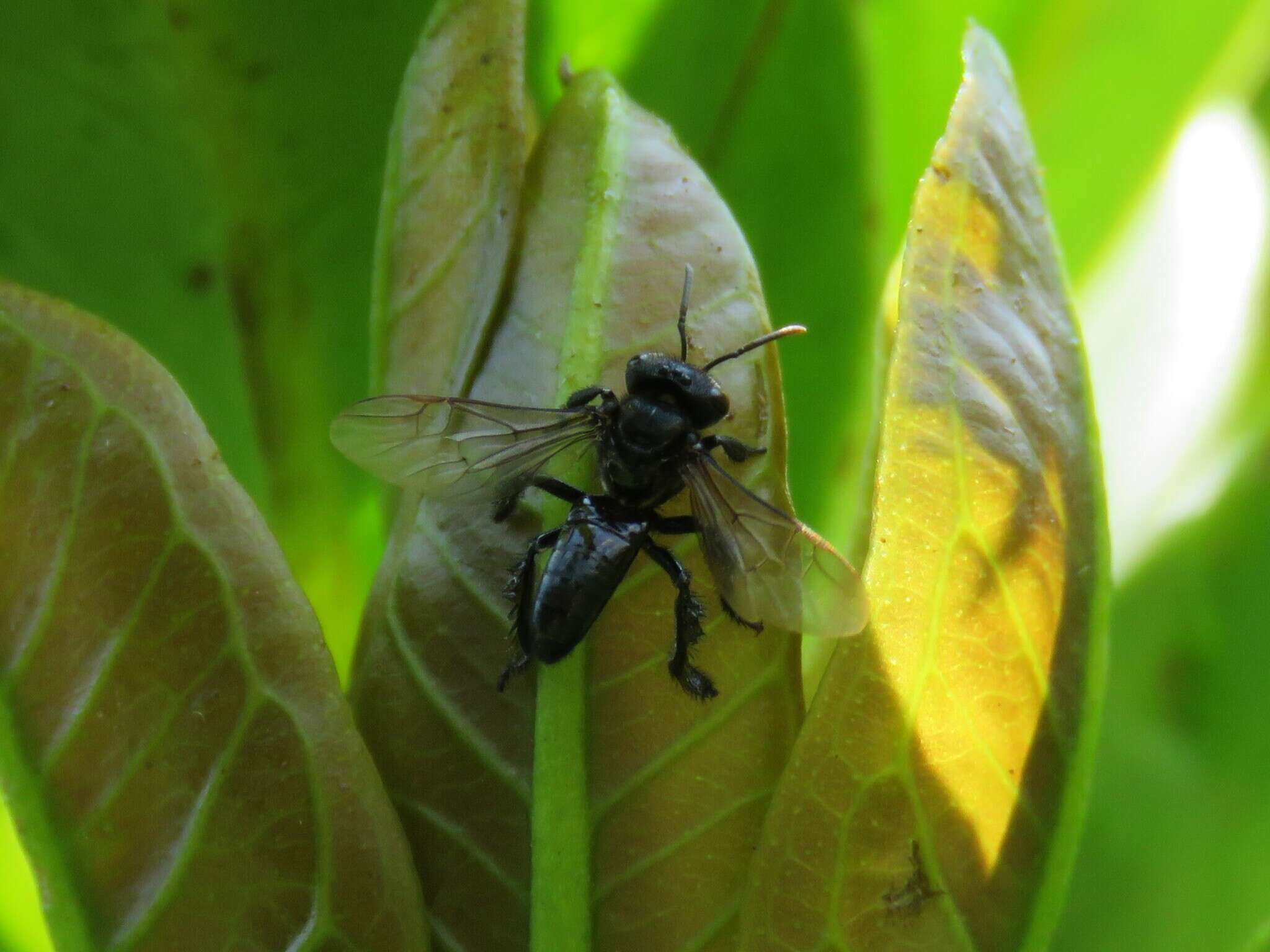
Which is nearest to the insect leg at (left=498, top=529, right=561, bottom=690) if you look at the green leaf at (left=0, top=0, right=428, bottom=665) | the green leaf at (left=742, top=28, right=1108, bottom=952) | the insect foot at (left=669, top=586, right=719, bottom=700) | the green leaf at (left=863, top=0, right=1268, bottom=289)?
the insect foot at (left=669, top=586, right=719, bottom=700)

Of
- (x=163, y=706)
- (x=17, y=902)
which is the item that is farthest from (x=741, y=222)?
(x=17, y=902)

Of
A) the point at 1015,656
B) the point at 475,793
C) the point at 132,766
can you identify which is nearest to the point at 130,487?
the point at 132,766

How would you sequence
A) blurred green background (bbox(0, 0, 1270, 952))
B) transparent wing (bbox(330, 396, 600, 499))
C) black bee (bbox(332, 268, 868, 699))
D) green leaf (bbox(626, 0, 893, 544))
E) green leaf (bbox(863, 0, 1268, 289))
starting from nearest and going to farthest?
black bee (bbox(332, 268, 868, 699)) → transparent wing (bbox(330, 396, 600, 499)) → blurred green background (bbox(0, 0, 1270, 952)) → green leaf (bbox(626, 0, 893, 544)) → green leaf (bbox(863, 0, 1268, 289))

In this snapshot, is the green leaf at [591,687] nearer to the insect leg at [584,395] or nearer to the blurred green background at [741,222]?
the insect leg at [584,395]

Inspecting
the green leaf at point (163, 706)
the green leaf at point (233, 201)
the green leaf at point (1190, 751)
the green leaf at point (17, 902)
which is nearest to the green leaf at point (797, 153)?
the green leaf at point (233, 201)

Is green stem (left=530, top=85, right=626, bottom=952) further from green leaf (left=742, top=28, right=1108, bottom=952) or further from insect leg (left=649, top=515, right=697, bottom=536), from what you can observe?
insect leg (left=649, top=515, right=697, bottom=536)

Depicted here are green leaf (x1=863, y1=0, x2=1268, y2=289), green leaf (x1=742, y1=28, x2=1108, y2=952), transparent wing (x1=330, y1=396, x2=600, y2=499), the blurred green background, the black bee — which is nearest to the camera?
green leaf (x1=742, y1=28, x2=1108, y2=952)
